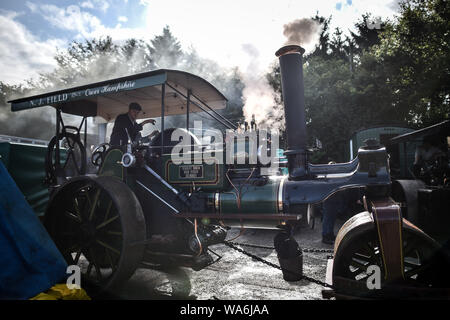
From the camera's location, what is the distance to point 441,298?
203cm

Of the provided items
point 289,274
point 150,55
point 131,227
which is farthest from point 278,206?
point 150,55

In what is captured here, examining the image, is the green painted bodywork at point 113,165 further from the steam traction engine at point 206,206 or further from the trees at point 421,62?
the trees at point 421,62

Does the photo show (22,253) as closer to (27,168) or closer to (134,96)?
A: (134,96)

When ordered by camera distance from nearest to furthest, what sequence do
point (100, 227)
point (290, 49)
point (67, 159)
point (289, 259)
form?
1. point (289, 259)
2. point (290, 49)
3. point (100, 227)
4. point (67, 159)

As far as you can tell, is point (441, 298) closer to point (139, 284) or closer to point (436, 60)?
point (139, 284)

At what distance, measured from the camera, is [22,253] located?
267cm

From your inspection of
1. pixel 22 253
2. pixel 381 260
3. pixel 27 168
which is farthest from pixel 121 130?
pixel 27 168

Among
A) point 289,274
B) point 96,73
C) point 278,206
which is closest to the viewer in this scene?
point 289,274

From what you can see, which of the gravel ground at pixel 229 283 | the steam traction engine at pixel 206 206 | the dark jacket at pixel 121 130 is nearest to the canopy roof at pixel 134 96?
the steam traction engine at pixel 206 206

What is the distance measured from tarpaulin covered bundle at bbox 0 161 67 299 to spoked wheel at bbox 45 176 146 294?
497 millimetres

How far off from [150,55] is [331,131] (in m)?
23.3

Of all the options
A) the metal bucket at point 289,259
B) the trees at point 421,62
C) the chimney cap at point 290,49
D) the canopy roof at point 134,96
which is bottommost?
the metal bucket at point 289,259

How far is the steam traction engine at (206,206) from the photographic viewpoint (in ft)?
7.56

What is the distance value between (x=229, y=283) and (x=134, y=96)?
305 centimetres
